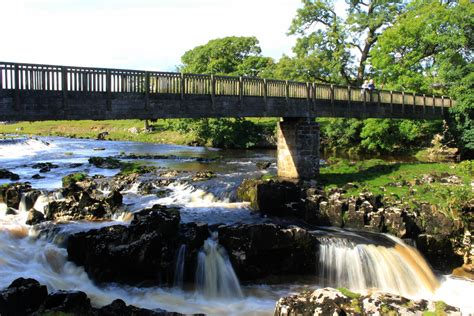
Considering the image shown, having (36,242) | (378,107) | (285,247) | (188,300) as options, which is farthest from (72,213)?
(378,107)

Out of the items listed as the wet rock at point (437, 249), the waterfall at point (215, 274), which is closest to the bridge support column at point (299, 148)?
the wet rock at point (437, 249)

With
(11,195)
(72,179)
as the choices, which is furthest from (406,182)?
(11,195)

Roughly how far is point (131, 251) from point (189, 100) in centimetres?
966

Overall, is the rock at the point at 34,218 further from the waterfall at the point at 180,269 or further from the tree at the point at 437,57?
the tree at the point at 437,57

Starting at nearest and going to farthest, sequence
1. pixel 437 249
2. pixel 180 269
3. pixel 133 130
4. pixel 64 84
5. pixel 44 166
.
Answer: pixel 180 269 < pixel 64 84 < pixel 437 249 < pixel 44 166 < pixel 133 130

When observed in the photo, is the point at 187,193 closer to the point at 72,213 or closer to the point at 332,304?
the point at 72,213

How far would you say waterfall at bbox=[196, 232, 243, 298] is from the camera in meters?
17.2

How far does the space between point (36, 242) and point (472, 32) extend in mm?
41801

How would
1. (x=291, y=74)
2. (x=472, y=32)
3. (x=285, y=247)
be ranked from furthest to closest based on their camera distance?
1. (x=291, y=74)
2. (x=472, y=32)
3. (x=285, y=247)

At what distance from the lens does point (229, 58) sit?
227 ft

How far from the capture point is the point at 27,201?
2527 centimetres

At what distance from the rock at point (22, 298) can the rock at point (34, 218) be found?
30.5 ft

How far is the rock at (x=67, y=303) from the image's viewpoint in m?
12.3

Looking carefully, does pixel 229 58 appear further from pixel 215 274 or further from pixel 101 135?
pixel 215 274
